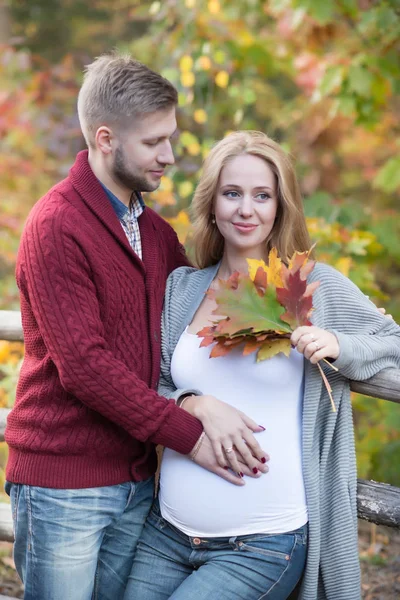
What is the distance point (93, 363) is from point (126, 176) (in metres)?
0.59

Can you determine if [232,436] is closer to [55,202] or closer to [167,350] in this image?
[167,350]

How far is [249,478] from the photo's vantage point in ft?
7.32

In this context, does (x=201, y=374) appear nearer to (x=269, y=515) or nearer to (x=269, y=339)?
(x=269, y=339)

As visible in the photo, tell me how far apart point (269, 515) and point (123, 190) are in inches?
42.4

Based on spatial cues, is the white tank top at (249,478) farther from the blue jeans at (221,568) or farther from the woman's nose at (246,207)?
the woman's nose at (246,207)

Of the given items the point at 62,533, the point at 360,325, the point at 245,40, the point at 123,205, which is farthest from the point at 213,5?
the point at 62,533

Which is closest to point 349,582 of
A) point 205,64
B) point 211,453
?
point 211,453

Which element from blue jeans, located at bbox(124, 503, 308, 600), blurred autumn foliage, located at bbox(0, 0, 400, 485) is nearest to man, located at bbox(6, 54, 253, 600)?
blue jeans, located at bbox(124, 503, 308, 600)

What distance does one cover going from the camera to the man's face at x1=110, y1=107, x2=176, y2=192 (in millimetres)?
2268

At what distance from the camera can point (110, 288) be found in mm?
2215

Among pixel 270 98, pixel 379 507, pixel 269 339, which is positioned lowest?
pixel 379 507

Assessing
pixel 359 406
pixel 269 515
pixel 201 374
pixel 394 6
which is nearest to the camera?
pixel 269 515

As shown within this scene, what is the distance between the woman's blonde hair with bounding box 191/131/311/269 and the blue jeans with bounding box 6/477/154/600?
0.95 m

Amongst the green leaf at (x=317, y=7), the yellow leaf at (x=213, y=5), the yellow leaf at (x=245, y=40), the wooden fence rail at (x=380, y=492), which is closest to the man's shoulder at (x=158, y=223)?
the wooden fence rail at (x=380, y=492)
